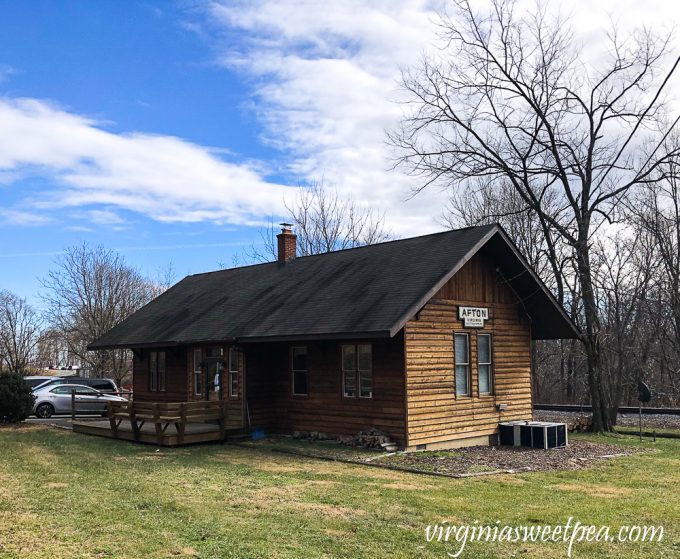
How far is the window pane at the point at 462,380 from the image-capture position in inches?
671

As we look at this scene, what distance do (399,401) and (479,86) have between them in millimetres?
10788

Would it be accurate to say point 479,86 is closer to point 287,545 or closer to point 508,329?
point 508,329

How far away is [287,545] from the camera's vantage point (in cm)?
751

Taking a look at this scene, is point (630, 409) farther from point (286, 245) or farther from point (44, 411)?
point (44, 411)

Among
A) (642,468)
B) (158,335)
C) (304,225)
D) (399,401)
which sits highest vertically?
(304,225)

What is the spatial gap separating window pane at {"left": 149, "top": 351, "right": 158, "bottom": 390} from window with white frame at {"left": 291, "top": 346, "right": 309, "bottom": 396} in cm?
659

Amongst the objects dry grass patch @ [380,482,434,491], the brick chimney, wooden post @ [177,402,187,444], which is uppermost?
the brick chimney

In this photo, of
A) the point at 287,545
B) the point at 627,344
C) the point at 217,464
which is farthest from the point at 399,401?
the point at 627,344

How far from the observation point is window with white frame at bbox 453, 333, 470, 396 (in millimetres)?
17062

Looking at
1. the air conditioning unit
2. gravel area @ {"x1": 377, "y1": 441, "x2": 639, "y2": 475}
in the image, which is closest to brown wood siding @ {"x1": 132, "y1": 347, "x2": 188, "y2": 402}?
gravel area @ {"x1": 377, "y1": 441, "x2": 639, "y2": 475}

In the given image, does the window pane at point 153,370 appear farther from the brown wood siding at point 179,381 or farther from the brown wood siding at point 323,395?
the brown wood siding at point 323,395

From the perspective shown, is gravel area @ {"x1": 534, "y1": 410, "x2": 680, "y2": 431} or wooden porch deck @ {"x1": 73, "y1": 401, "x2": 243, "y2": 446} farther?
gravel area @ {"x1": 534, "y1": 410, "x2": 680, "y2": 431}

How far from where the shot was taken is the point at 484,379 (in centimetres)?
1780

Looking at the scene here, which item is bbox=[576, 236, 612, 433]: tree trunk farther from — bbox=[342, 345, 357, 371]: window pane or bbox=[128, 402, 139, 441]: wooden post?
bbox=[128, 402, 139, 441]: wooden post
